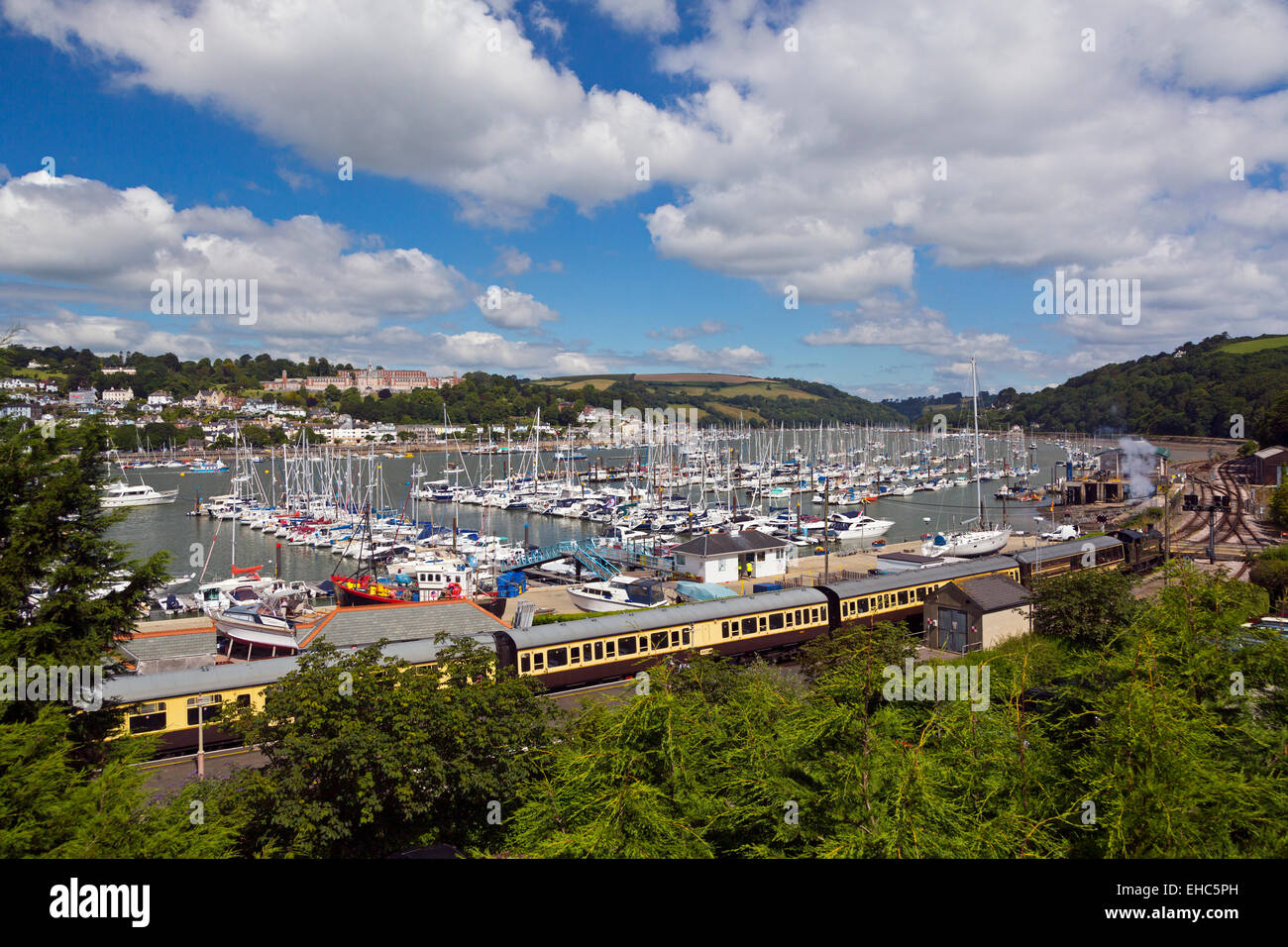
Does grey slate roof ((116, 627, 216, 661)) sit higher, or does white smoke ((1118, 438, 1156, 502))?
white smoke ((1118, 438, 1156, 502))

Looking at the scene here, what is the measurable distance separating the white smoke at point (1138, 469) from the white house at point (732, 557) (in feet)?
174

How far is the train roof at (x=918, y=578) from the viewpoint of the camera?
26719mm

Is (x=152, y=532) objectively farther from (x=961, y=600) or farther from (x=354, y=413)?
(x=354, y=413)

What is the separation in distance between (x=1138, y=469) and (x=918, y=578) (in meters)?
75.8

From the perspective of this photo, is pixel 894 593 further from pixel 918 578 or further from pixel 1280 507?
pixel 1280 507

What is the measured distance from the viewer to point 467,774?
10125 millimetres

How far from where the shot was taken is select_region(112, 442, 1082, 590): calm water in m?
53.8

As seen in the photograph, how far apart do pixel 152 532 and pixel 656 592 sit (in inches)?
2136

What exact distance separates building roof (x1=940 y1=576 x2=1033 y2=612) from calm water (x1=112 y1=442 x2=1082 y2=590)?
3414 cm

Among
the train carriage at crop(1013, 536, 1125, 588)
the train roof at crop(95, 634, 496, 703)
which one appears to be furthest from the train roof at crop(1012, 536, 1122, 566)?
the train roof at crop(95, 634, 496, 703)

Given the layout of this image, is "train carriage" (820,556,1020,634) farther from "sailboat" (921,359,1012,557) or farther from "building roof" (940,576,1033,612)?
"sailboat" (921,359,1012,557)

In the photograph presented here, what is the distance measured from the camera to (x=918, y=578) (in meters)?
28.7

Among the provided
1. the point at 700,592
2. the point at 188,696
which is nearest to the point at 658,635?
the point at 700,592

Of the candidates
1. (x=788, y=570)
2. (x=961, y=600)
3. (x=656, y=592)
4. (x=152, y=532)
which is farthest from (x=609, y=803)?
(x=152, y=532)
